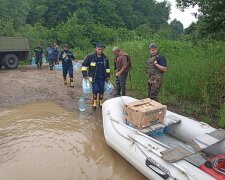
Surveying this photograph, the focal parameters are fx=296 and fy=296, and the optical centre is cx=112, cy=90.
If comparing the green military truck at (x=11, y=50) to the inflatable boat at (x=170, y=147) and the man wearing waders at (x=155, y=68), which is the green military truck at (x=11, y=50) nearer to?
the man wearing waders at (x=155, y=68)

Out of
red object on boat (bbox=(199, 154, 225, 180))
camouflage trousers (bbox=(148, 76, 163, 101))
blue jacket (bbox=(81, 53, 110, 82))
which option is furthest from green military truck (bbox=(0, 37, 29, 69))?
red object on boat (bbox=(199, 154, 225, 180))

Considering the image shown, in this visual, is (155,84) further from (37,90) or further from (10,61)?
(10,61)

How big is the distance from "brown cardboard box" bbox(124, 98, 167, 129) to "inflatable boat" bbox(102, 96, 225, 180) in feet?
0.37

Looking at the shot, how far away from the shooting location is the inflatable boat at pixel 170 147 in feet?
13.0

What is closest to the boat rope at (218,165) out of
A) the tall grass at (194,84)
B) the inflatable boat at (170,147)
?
the inflatable boat at (170,147)

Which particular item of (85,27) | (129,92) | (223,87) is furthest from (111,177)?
(85,27)

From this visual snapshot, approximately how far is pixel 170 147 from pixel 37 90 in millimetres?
6924

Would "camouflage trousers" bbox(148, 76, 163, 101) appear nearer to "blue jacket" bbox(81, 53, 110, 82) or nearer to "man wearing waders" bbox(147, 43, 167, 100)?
"man wearing waders" bbox(147, 43, 167, 100)

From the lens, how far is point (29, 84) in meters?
11.5

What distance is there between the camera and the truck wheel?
52.3 feet

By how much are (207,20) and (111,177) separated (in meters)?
6.22

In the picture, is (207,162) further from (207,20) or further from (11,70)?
(11,70)

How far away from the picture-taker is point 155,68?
695 cm

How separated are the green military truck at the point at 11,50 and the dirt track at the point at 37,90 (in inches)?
109
